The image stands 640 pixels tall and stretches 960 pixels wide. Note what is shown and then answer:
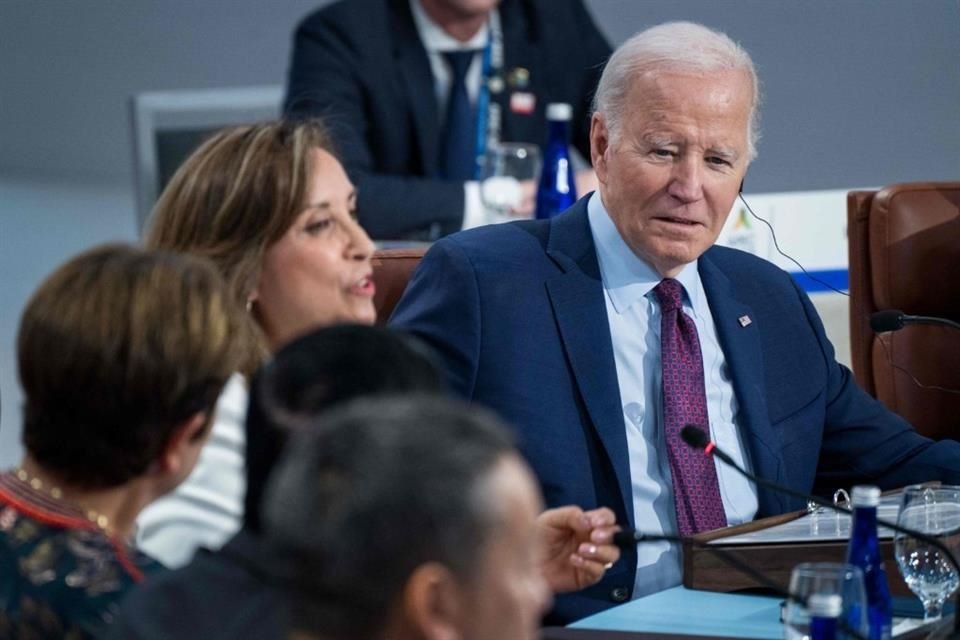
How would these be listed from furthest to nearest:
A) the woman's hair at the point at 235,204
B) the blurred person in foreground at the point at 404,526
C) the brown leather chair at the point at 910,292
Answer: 1. the brown leather chair at the point at 910,292
2. the woman's hair at the point at 235,204
3. the blurred person in foreground at the point at 404,526

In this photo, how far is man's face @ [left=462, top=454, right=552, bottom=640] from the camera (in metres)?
0.99

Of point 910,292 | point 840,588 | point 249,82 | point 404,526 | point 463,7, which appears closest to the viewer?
point 404,526

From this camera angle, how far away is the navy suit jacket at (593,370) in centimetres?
238

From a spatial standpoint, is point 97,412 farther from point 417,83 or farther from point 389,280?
point 417,83

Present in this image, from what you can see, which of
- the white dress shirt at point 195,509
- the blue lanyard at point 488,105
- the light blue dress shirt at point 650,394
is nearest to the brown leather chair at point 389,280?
the light blue dress shirt at point 650,394

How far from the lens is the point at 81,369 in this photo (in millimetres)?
1417

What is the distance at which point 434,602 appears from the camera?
0.98 metres

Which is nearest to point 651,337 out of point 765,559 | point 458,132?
point 765,559

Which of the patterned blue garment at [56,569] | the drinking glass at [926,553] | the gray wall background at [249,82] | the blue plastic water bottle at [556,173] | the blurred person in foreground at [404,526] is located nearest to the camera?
the blurred person in foreground at [404,526]

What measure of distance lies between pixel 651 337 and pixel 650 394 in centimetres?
9

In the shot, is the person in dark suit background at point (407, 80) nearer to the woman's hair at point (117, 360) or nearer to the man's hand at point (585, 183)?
the man's hand at point (585, 183)

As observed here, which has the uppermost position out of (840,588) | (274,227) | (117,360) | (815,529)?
(117,360)

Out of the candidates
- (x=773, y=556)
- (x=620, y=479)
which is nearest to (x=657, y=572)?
(x=620, y=479)

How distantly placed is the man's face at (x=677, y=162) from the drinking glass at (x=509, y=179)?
1.18 meters
